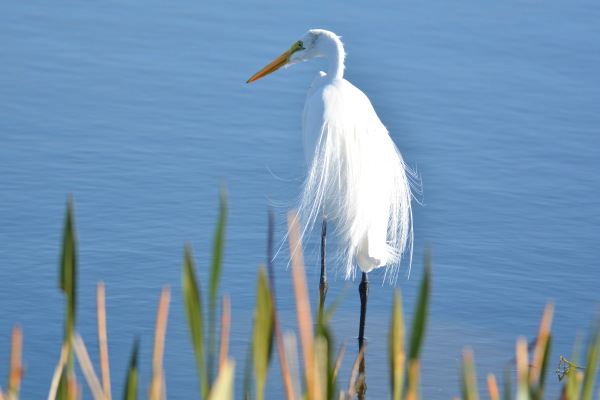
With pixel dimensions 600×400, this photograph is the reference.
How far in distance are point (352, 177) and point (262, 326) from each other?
2.74 metres

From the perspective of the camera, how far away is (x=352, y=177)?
4.18 meters

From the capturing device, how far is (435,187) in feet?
17.0

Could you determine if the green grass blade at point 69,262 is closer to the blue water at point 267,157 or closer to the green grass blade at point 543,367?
the green grass blade at point 543,367

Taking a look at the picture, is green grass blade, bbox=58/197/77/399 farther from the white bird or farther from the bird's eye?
the bird's eye

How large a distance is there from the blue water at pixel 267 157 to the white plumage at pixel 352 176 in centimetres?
33

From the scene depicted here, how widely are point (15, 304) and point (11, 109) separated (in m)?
1.79

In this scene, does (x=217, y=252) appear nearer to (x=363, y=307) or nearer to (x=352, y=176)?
(x=363, y=307)

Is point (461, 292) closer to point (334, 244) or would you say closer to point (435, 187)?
point (334, 244)

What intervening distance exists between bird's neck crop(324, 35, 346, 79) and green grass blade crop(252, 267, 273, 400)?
2.99 m

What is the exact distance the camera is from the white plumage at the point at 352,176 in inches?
163

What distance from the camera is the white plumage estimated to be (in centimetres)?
415

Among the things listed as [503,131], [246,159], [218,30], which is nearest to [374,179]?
[246,159]

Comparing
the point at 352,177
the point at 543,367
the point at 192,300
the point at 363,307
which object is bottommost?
the point at 363,307

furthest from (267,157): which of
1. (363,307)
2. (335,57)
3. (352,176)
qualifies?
(363,307)
